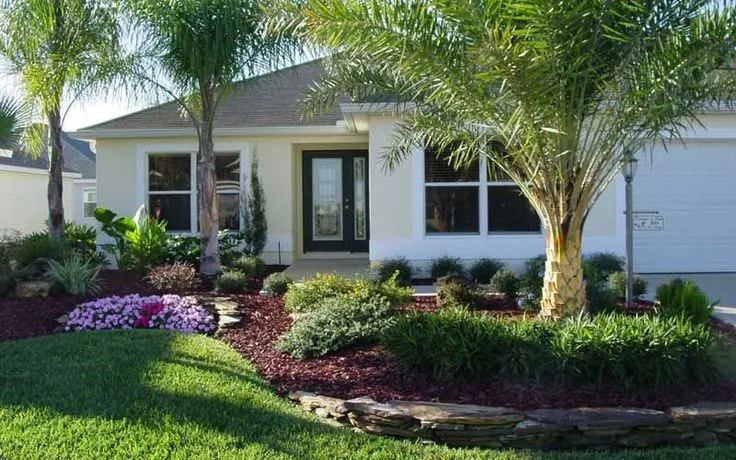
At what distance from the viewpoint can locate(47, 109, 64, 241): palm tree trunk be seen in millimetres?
11344

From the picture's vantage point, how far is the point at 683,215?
12.7m

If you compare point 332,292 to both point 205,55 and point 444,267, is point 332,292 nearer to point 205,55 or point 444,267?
point 444,267

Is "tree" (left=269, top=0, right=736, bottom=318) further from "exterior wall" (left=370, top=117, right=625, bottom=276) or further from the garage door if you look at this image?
the garage door

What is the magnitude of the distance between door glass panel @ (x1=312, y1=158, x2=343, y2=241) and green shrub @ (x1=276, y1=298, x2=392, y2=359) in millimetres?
8463

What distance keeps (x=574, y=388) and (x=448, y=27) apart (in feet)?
10.7

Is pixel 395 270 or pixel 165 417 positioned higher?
pixel 395 270

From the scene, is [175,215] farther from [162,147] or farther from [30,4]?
[30,4]

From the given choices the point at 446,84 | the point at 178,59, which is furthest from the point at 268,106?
the point at 446,84

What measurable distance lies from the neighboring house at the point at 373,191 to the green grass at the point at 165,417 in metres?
5.91

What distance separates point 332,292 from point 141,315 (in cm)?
244

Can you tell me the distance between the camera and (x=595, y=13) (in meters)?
5.39

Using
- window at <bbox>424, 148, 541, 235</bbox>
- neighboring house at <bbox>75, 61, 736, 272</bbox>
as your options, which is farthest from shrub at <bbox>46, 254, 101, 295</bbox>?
window at <bbox>424, 148, 541, 235</bbox>

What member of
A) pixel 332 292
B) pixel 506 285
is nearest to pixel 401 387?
pixel 332 292

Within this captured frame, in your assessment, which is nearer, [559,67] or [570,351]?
[570,351]
